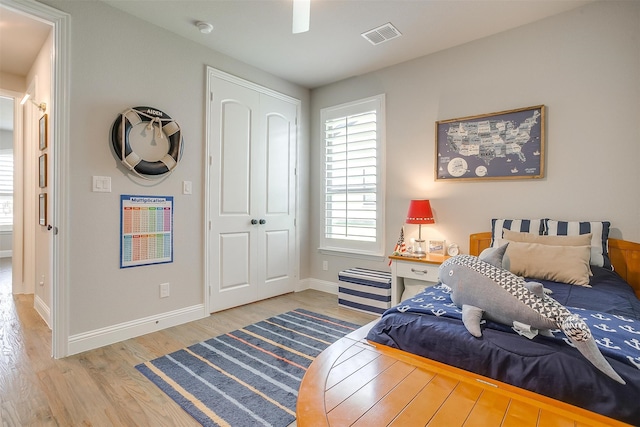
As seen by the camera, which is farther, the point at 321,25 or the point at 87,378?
the point at 321,25

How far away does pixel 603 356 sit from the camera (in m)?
1.10

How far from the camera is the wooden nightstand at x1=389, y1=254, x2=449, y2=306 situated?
2.88 meters

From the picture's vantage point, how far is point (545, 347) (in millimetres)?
1193

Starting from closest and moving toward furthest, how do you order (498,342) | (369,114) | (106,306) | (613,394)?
(613,394) < (498,342) < (106,306) < (369,114)

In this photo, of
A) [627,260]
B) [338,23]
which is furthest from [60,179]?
[627,260]

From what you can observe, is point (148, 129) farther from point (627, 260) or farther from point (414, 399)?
point (627, 260)

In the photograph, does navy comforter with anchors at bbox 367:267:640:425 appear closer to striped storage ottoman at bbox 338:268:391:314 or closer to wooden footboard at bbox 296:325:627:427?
wooden footboard at bbox 296:325:627:427

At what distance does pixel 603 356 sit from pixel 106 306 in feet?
9.96

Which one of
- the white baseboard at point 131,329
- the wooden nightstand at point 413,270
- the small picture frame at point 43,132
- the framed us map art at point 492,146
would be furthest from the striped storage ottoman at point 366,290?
the small picture frame at point 43,132

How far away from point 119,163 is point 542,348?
2971 millimetres

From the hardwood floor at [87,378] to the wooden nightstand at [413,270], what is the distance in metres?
0.40

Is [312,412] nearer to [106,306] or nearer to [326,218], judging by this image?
[106,306]

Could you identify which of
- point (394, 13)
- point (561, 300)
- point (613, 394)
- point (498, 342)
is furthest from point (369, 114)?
point (613, 394)

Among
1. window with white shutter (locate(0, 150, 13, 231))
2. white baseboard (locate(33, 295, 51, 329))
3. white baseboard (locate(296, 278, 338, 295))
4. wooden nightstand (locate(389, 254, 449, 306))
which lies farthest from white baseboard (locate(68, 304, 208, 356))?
window with white shutter (locate(0, 150, 13, 231))
